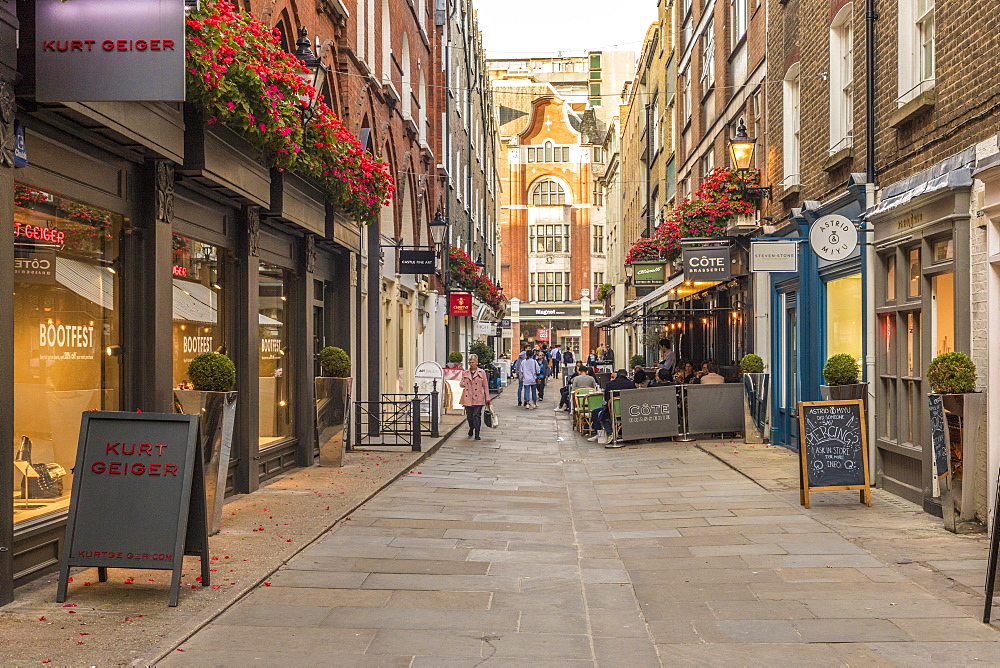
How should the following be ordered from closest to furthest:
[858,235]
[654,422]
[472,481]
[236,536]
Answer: [236,536]
[858,235]
[472,481]
[654,422]

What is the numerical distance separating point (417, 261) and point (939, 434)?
13694 mm

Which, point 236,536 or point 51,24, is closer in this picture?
point 51,24

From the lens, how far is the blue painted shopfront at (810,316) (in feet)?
46.3

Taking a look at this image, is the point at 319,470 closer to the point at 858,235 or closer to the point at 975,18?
the point at 858,235

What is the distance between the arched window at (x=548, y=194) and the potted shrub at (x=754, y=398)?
67.5 m

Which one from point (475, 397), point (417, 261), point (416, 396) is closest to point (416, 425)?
point (416, 396)

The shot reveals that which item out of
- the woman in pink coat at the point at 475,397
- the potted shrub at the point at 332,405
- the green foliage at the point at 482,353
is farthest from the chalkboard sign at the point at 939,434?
the green foliage at the point at 482,353

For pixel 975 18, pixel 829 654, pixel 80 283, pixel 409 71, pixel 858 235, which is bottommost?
pixel 829 654

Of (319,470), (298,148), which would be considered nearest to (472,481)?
(319,470)

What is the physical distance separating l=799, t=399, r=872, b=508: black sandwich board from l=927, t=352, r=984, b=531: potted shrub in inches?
60.7

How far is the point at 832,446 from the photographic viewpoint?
10812 millimetres

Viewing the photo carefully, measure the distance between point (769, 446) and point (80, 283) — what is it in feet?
41.2

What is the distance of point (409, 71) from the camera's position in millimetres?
25875

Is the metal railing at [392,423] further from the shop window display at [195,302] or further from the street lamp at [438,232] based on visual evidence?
the street lamp at [438,232]
